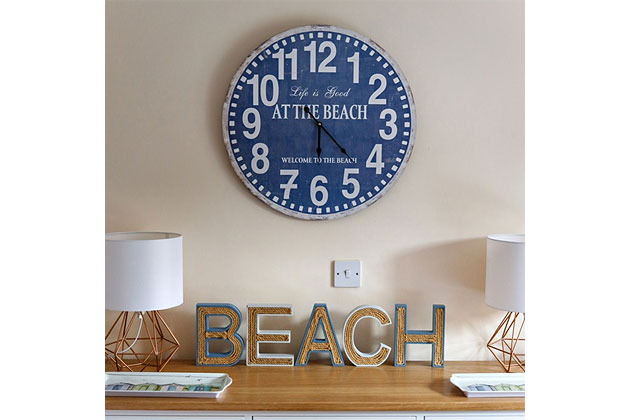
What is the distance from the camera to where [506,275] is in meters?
1.60

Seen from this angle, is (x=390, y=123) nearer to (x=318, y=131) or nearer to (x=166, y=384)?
(x=318, y=131)

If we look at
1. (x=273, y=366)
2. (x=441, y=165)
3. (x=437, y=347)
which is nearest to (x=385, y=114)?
(x=441, y=165)

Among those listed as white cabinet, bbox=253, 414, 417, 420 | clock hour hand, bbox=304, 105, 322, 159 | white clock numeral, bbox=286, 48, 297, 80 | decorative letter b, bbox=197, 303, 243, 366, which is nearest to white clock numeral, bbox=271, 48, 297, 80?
white clock numeral, bbox=286, 48, 297, 80

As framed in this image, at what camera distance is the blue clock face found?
1.76m

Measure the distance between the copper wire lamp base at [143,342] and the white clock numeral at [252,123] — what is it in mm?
699

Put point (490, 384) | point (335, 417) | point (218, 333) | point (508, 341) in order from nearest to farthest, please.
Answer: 1. point (335, 417)
2. point (490, 384)
3. point (218, 333)
4. point (508, 341)

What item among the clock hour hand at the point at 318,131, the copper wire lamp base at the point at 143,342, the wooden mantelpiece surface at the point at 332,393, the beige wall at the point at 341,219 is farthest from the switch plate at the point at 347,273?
the copper wire lamp base at the point at 143,342

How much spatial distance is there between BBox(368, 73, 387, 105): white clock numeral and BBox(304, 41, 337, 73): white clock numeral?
0.14 metres

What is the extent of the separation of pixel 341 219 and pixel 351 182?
136 millimetres

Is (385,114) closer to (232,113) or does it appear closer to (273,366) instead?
(232,113)

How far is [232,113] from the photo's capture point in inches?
69.6

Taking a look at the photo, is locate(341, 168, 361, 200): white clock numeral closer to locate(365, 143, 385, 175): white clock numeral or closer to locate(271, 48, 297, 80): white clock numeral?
locate(365, 143, 385, 175): white clock numeral

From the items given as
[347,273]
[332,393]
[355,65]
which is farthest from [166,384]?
[355,65]

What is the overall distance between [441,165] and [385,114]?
0.27 m
